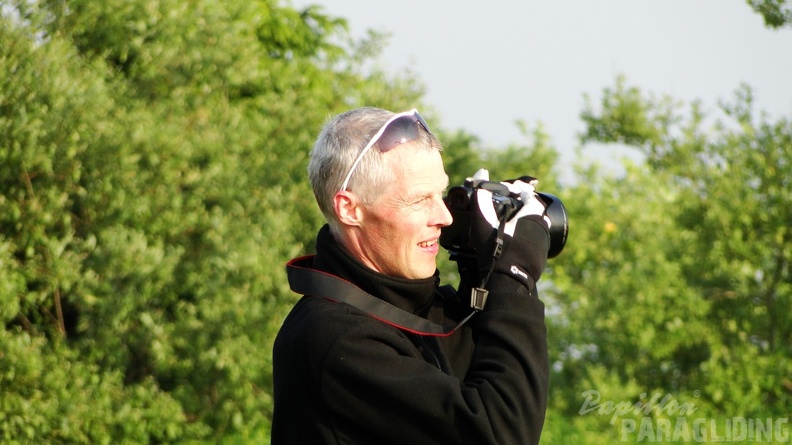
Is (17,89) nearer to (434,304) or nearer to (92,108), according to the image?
(92,108)

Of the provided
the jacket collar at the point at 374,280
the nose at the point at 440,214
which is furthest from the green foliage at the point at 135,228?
the nose at the point at 440,214

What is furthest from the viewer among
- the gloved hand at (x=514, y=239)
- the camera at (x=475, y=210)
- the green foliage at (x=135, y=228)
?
the green foliage at (x=135, y=228)

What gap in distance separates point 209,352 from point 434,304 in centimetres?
564

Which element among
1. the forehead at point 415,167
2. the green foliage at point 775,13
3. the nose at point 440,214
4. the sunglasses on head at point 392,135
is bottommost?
the green foliage at point 775,13

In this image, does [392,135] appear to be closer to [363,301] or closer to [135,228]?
[363,301]

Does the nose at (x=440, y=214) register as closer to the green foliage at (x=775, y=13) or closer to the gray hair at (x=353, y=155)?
the gray hair at (x=353, y=155)

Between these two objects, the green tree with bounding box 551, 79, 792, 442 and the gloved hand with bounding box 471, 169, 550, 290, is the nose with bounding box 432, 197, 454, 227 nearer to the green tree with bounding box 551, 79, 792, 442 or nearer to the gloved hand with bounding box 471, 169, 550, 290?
the gloved hand with bounding box 471, 169, 550, 290

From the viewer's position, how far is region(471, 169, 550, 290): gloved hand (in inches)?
102

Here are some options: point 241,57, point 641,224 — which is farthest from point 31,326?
point 641,224

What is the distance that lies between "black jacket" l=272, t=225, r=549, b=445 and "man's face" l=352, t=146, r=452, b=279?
0.57ft

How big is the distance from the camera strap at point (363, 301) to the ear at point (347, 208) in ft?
0.49

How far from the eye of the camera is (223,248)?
8.48 meters

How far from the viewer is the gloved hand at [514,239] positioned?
259cm

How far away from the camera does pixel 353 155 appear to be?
262 cm
